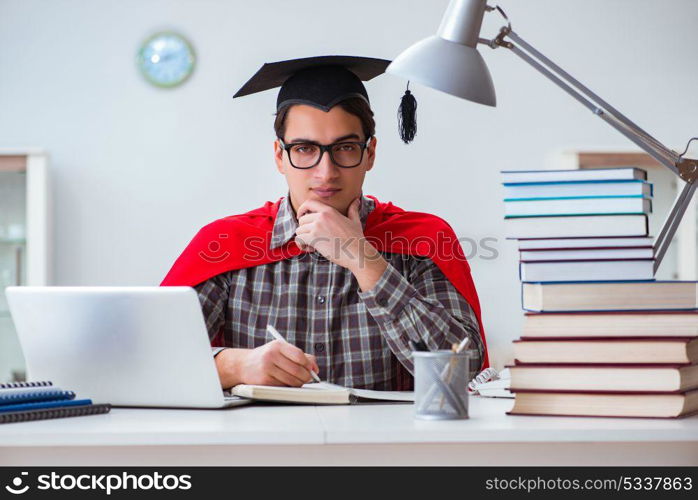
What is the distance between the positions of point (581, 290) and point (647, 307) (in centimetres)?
10

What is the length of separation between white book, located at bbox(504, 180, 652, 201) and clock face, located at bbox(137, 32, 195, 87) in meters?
3.14

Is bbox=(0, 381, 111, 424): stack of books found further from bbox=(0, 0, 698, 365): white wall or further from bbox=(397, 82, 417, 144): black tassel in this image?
bbox=(0, 0, 698, 365): white wall

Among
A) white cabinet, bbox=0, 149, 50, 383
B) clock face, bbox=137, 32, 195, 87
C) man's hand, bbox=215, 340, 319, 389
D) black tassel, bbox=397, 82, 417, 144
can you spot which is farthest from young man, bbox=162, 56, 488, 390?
clock face, bbox=137, 32, 195, 87

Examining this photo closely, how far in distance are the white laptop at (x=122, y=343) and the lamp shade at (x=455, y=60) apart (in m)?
0.50

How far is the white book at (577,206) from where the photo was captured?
1.31 meters

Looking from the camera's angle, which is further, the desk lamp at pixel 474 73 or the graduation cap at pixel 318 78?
the graduation cap at pixel 318 78

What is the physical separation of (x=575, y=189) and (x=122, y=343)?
757 mm

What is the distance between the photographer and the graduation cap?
6.69 ft

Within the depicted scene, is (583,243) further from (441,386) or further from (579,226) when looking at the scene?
(441,386)

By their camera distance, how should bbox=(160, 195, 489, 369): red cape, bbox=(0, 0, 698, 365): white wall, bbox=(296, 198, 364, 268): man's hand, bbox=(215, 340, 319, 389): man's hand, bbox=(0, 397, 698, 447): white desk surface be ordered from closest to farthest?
bbox=(0, 397, 698, 447): white desk surface < bbox=(215, 340, 319, 389): man's hand < bbox=(296, 198, 364, 268): man's hand < bbox=(160, 195, 489, 369): red cape < bbox=(0, 0, 698, 365): white wall

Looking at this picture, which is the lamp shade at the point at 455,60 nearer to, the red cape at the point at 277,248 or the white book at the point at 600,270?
the white book at the point at 600,270

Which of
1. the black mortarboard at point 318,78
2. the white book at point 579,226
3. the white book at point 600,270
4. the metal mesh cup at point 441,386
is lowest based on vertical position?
the metal mesh cup at point 441,386

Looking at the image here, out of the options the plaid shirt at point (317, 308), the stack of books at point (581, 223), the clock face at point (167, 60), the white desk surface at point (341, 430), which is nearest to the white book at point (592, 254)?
the stack of books at point (581, 223)

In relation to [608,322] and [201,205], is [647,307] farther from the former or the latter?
[201,205]
